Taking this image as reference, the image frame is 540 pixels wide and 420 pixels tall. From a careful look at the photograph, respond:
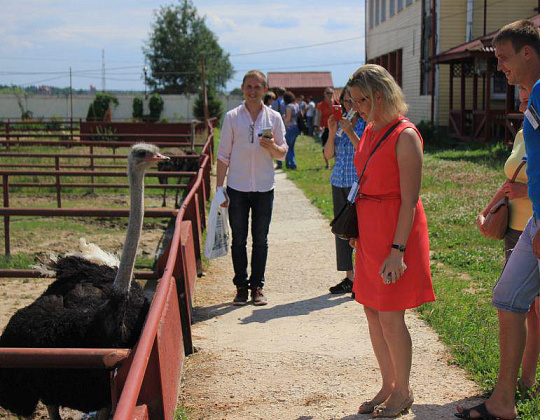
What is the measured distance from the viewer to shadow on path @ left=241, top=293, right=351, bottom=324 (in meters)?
6.20

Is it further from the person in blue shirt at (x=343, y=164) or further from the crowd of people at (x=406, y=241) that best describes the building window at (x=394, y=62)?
the crowd of people at (x=406, y=241)

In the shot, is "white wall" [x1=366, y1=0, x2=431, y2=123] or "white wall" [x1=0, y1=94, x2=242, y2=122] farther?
"white wall" [x1=0, y1=94, x2=242, y2=122]

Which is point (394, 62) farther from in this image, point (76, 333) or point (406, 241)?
point (76, 333)

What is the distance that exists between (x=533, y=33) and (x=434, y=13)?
23.1 meters

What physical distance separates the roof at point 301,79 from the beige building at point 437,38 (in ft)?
74.6

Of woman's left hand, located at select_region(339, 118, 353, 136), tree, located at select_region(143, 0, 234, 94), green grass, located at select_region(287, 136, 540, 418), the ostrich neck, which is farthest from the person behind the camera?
tree, located at select_region(143, 0, 234, 94)

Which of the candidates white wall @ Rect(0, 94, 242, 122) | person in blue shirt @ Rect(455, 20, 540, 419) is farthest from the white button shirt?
white wall @ Rect(0, 94, 242, 122)

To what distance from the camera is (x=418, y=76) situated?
2855 cm

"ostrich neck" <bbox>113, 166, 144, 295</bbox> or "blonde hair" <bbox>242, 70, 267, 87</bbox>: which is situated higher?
"blonde hair" <bbox>242, 70, 267, 87</bbox>

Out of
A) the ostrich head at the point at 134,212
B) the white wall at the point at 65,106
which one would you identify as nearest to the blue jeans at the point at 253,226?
the ostrich head at the point at 134,212

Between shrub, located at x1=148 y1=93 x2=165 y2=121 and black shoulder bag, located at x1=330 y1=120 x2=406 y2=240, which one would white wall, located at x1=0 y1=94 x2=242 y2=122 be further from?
black shoulder bag, located at x1=330 y1=120 x2=406 y2=240

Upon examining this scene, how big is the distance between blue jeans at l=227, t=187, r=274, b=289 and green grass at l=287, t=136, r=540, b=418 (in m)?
1.43

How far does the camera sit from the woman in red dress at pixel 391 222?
376 centimetres

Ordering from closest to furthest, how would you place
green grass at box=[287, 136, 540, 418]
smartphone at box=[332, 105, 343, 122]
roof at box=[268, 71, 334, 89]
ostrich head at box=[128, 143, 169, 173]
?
ostrich head at box=[128, 143, 169, 173] → green grass at box=[287, 136, 540, 418] → smartphone at box=[332, 105, 343, 122] → roof at box=[268, 71, 334, 89]
